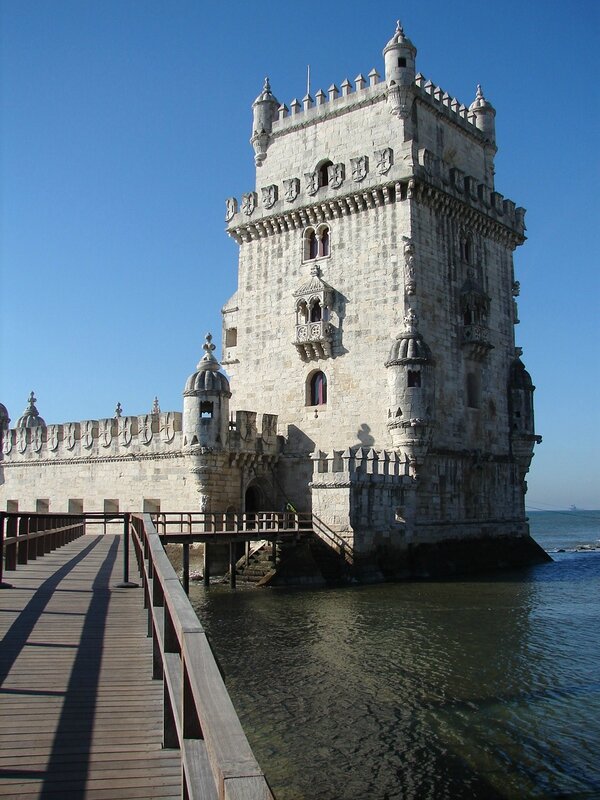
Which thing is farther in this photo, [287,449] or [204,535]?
[287,449]

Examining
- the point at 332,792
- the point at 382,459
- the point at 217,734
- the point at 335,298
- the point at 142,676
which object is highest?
the point at 335,298

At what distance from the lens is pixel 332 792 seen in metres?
9.87

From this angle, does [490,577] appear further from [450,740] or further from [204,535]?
[450,740]

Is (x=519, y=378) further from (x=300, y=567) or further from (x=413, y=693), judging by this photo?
(x=413, y=693)

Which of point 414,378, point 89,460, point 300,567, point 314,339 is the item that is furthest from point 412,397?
point 89,460

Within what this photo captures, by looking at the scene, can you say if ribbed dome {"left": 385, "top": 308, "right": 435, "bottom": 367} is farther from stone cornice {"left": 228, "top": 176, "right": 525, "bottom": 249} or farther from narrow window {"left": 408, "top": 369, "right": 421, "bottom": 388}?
stone cornice {"left": 228, "top": 176, "right": 525, "bottom": 249}

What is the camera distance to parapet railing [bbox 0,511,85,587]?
13578 millimetres

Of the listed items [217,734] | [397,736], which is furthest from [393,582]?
[217,734]

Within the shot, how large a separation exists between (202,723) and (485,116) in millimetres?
40480

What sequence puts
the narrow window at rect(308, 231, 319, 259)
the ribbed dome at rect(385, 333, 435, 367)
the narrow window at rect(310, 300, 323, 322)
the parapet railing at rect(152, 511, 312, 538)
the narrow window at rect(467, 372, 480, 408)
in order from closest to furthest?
the parapet railing at rect(152, 511, 312, 538), the ribbed dome at rect(385, 333, 435, 367), the narrow window at rect(310, 300, 323, 322), the narrow window at rect(308, 231, 319, 259), the narrow window at rect(467, 372, 480, 408)

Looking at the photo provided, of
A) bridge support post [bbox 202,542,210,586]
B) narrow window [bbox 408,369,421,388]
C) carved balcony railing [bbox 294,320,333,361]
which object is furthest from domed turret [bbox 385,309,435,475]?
bridge support post [bbox 202,542,210,586]

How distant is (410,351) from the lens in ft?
100

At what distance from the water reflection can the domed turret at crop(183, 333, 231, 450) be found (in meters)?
7.51

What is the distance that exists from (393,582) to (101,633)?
20.3 meters
